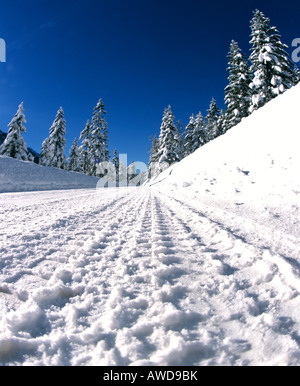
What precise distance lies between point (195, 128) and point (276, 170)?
3932 centimetres

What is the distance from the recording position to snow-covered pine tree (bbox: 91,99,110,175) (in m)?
42.1

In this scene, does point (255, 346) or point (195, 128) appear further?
point (195, 128)

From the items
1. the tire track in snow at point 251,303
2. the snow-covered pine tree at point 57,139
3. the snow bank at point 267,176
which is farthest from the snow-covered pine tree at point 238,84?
the tire track in snow at point 251,303

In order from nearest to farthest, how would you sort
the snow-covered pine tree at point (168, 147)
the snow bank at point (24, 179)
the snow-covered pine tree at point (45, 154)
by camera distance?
the snow bank at point (24, 179) < the snow-covered pine tree at point (168, 147) < the snow-covered pine tree at point (45, 154)

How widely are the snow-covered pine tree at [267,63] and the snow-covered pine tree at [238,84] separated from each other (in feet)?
14.3

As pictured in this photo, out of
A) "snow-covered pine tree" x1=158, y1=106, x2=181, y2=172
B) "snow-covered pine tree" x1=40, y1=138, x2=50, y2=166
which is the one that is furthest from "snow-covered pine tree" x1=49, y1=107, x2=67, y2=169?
"snow-covered pine tree" x1=158, y1=106, x2=181, y2=172

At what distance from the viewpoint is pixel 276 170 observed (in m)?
6.49

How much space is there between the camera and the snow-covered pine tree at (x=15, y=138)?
111ft

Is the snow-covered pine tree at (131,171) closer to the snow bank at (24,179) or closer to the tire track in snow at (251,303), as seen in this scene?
the snow bank at (24,179)

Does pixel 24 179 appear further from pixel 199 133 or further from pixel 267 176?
pixel 199 133

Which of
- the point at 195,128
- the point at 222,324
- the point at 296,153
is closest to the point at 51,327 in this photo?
the point at 222,324

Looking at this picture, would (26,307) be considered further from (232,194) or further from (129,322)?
(232,194)

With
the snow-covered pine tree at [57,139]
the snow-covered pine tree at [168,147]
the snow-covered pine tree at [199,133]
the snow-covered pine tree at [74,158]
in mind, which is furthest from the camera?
the snow-covered pine tree at [74,158]

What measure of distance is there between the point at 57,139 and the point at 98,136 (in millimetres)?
7921
